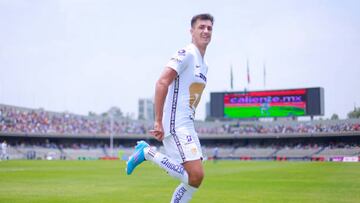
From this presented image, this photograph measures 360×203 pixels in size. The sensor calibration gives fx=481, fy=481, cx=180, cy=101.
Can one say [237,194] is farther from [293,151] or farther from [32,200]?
[293,151]

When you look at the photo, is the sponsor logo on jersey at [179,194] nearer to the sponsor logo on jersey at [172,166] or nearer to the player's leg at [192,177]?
the player's leg at [192,177]

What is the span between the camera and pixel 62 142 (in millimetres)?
86188

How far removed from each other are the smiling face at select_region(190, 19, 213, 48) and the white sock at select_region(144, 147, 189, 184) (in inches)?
72.4

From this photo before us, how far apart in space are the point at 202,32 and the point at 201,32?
16 mm

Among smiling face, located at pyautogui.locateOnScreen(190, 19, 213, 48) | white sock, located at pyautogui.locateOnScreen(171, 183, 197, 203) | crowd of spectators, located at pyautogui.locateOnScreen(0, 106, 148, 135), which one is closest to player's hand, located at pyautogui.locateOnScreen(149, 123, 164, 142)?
white sock, located at pyautogui.locateOnScreen(171, 183, 197, 203)

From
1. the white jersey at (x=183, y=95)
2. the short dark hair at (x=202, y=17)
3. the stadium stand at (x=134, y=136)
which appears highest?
the short dark hair at (x=202, y=17)

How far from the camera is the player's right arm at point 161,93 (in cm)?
689

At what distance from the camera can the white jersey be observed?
23.6ft

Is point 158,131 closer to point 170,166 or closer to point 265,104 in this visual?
point 170,166

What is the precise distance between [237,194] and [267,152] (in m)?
67.2

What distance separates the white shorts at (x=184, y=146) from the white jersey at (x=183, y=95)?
6cm

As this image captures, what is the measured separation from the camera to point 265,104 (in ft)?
246

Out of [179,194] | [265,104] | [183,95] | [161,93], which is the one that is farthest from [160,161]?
[265,104]

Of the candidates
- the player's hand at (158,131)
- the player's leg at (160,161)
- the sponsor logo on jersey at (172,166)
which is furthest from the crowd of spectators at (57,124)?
the player's hand at (158,131)
